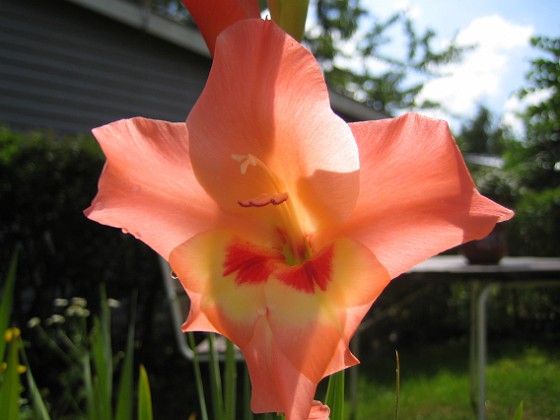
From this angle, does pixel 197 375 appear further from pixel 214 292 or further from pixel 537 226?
pixel 537 226

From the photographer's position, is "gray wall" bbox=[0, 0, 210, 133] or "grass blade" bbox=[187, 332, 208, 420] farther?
"gray wall" bbox=[0, 0, 210, 133]

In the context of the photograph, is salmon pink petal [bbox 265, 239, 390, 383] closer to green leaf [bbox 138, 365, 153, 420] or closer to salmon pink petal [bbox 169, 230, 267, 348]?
salmon pink petal [bbox 169, 230, 267, 348]

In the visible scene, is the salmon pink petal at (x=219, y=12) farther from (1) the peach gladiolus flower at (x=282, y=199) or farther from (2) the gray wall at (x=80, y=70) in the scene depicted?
(2) the gray wall at (x=80, y=70)

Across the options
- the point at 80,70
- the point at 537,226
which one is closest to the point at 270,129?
the point at 80,70

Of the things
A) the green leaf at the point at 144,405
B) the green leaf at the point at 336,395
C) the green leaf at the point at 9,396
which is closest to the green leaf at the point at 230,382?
the green leaf at the point at 336,395

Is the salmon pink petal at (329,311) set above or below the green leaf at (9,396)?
above

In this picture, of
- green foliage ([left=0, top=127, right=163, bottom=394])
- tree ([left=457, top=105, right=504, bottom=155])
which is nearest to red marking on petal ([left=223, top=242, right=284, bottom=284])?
green foliage ([left=0, top=127, right=163, bottom=394])
